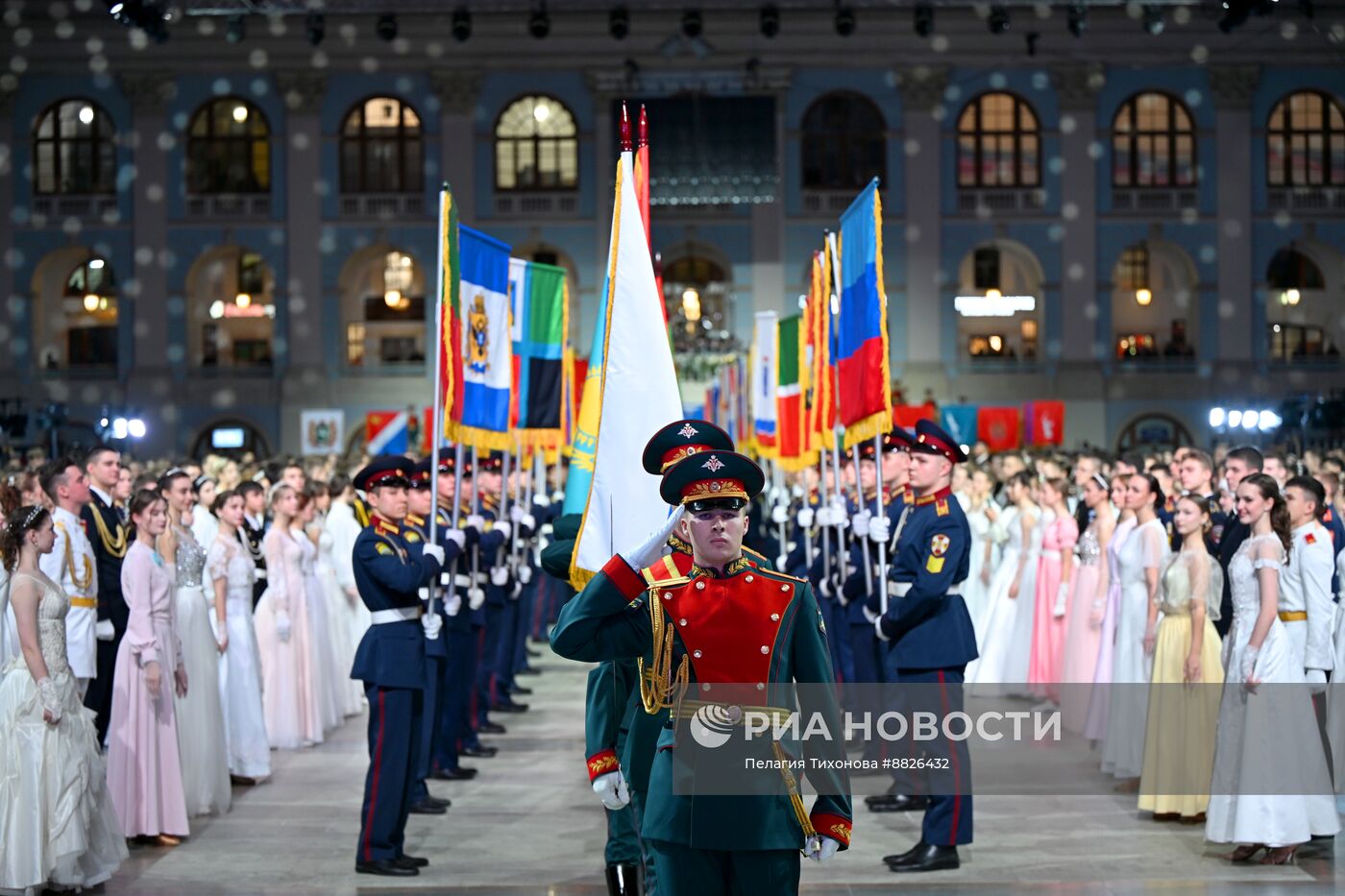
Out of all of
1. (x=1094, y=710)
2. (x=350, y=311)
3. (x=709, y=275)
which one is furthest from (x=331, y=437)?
(x=1094, y=710)

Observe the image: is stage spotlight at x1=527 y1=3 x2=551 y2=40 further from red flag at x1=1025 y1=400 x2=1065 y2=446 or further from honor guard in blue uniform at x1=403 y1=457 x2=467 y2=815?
honor guard in blue uniform at x1=403 y1=457 x2=467 y2=815

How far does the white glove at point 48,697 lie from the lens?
7.57 meters

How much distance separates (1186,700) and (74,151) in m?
36.8

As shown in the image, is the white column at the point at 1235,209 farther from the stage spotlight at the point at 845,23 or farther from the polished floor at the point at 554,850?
the polished floor at the point at 554,850

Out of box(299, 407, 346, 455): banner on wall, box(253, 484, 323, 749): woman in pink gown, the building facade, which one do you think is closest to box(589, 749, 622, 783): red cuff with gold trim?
box(253, 484, 323, 749): woman in pink gown

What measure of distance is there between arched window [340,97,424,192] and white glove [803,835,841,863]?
37159 millimetres

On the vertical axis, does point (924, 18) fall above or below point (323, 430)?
above

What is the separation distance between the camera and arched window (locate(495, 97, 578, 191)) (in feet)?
133

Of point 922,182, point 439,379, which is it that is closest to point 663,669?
point 439,379

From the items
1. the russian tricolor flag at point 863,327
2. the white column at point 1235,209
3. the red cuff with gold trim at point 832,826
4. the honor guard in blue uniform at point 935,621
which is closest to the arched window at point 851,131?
the white column at point 1235,209

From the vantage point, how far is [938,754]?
8.38 meters

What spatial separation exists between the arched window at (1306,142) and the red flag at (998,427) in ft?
43.0

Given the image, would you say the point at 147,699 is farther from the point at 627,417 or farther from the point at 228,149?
the point at 228,149

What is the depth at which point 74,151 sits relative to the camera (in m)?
40.7
